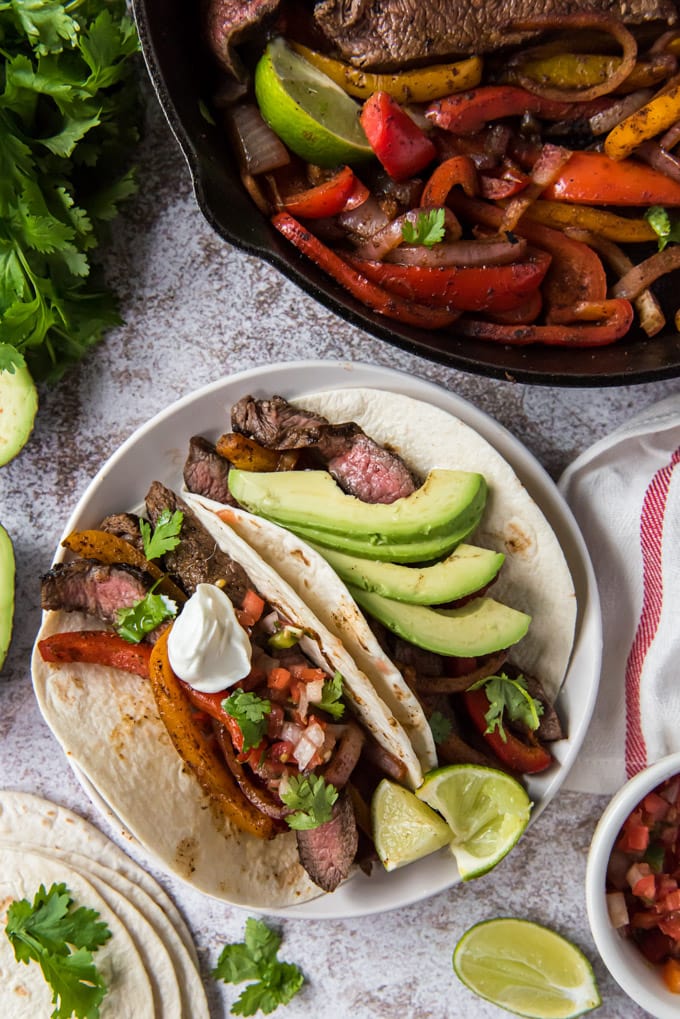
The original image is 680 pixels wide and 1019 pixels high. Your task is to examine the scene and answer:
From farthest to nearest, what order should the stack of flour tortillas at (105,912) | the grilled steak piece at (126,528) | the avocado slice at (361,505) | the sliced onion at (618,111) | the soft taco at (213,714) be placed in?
the stack of flour tortillas at (105,912)
the grilled steak piece at (126,528)
the soft taco at (213,714)
the avocado slice at (361,505)
the sliced onion at (618,111)

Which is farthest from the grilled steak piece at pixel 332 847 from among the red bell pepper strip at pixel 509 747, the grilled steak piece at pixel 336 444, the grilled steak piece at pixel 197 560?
the grilled steak piece at pixel 336 444

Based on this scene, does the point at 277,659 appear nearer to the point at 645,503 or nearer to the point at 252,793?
the point at 252,793

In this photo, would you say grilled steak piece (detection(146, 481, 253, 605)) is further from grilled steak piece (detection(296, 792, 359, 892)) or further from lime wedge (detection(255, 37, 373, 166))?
lime wedge (detection(255, 37, 373, 166))

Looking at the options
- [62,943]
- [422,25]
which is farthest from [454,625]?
[62,943]

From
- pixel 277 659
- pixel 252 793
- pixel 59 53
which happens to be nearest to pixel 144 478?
pixel 277 659

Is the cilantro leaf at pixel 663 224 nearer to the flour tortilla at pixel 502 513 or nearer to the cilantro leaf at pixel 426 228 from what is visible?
the cilantro leaf at pixel 426 228

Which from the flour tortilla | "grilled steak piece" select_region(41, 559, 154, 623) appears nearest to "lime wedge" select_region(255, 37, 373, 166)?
the flour tortilla
